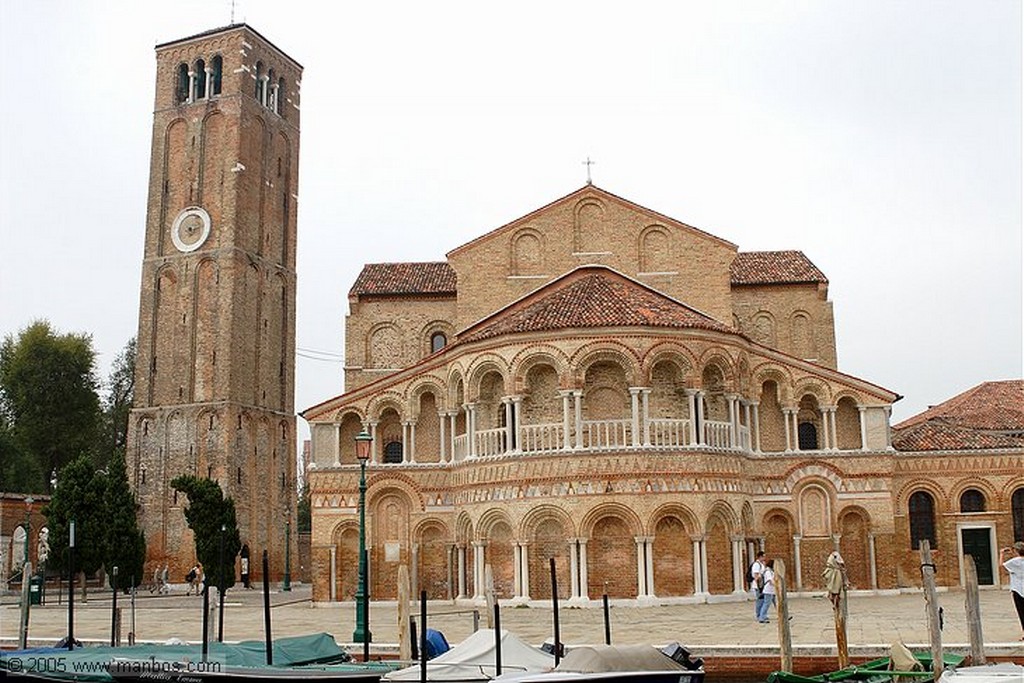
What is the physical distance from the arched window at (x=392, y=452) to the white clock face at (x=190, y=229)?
20873mm

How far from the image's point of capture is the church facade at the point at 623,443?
88.9 ft

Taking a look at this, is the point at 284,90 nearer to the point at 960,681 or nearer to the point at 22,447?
the point at 22,447

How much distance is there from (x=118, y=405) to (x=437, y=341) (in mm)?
33279

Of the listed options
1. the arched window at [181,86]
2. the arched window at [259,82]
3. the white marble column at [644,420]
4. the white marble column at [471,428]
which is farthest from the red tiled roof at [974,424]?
the arched window at [181,86]

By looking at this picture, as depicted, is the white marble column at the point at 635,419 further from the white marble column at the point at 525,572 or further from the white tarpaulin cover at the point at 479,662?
the white tarpaulin cover at the point at 479,662

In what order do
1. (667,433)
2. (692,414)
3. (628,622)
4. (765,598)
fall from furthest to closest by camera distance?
(692,414) < (667,433) < (628,622) < (765,598)

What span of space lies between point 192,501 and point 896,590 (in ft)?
81.3

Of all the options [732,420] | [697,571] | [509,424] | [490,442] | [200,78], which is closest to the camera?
[697,571]

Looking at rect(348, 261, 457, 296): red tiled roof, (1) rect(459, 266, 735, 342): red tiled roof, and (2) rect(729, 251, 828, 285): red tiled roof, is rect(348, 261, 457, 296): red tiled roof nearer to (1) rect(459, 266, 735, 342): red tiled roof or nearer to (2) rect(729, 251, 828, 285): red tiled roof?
(1) rect(459, 266, 735, 342): red tiled roof

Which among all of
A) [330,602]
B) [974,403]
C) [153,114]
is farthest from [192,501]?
[974,403]

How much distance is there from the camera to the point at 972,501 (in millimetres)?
32156

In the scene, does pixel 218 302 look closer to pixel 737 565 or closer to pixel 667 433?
pixel 667 433

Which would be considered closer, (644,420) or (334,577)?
(644,420)

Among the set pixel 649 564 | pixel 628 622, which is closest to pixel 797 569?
pixel 649 564
